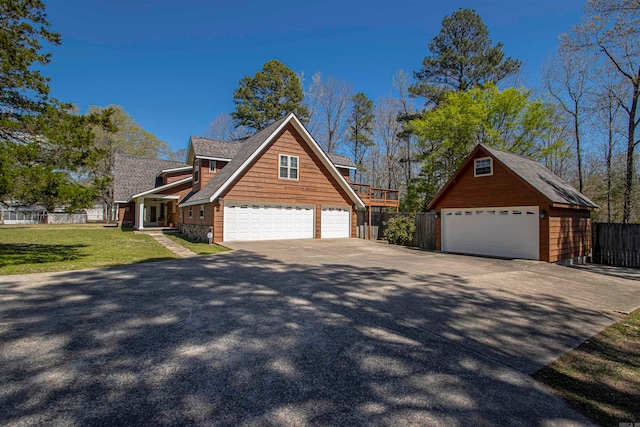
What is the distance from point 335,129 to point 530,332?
31259 millimetres

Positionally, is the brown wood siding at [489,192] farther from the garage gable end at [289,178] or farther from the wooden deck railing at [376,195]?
the wooden deck railing at [376,195]

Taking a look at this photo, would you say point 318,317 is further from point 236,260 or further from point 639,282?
point 639,282

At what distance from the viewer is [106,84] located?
18047 millimetres

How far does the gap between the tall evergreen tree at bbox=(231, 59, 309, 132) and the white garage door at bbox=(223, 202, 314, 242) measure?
1864cm

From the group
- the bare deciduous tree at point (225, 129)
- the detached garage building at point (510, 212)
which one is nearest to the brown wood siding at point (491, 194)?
the detached garage building at point (510, 212)

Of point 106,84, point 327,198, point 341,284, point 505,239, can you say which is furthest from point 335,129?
point 341,284

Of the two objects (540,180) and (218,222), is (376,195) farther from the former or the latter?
(218,222)

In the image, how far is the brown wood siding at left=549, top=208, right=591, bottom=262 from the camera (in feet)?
39.2

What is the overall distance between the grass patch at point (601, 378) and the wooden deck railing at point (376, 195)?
19188mm

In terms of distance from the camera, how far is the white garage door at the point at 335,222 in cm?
1790

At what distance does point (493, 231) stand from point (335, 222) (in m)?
8.20

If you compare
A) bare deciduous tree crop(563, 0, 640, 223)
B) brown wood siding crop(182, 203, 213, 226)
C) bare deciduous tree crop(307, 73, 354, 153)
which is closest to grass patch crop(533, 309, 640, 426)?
brown wood siding crop(182, 203, 213, 226)

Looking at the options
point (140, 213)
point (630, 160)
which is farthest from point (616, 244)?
point (140, 213)

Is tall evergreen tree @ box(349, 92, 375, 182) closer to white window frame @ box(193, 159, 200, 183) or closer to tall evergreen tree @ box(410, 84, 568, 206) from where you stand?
tall evergreen tree @ box(410, 84, 568, 206)
